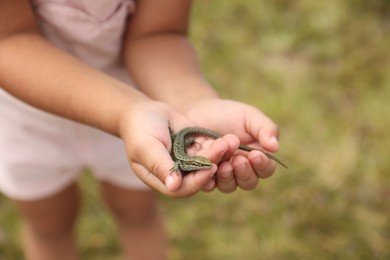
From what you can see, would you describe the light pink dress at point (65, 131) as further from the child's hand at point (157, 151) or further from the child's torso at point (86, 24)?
the child's hand at point (157, 151)

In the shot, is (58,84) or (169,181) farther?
(58,84)

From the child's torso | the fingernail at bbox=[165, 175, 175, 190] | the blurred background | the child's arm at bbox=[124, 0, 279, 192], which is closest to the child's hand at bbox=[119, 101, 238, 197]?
the fingernail at bbox=[165, 175, 175, 190]

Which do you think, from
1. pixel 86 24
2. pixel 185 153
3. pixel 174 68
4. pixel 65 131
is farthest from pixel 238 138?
pixel 65 131

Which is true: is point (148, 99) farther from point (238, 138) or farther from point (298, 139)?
point (298, 139)

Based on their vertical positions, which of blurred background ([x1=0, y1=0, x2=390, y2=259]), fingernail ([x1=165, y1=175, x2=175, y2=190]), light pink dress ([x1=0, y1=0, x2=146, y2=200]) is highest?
fingernail ([x1=165, y1=175, x2=175, y2=190])

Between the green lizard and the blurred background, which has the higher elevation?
the green lizard

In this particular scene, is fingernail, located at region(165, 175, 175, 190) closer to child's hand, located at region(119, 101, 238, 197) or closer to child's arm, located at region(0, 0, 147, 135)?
child's hand, located at region(119, 101, 238, 197)

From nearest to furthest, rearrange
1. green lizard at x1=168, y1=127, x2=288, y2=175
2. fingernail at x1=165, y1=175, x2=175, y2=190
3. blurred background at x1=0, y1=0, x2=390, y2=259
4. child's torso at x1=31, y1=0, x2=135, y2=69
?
fingernail at x1=165, y1=175, x2=175, y2=190 → green lizard at x1=168, y1=127, x2=288, y2=175 → child's torso at x1=31, y1=0, x2=135, y2=69 → blurred background at x1=0, y1=0, x2=390, y2=259
